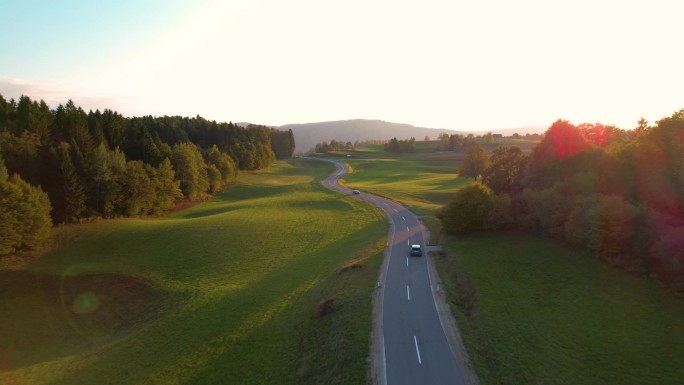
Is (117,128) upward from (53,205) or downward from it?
upward

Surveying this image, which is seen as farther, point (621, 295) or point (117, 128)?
point (117, 128)

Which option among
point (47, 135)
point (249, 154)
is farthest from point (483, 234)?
point (249, 154)

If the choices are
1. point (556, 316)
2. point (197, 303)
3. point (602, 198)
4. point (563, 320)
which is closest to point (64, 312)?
point (197, 303)

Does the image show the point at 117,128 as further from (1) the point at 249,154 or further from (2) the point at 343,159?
(2) the point at 343,159

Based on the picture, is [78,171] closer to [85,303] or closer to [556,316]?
[85,303]

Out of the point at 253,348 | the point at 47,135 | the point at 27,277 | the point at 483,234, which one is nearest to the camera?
the point at 253,348

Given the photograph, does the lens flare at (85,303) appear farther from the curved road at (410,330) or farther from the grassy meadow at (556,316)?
the grassy meadow at (556,316)

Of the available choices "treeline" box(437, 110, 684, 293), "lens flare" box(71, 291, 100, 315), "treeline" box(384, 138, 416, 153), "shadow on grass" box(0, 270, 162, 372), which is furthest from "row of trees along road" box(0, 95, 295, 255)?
"treeline" box(384, 138, 416, 153)

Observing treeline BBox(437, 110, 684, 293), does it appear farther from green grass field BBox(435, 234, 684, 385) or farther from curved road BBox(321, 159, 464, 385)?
curved road BBox(321, 159, 464, 385)
